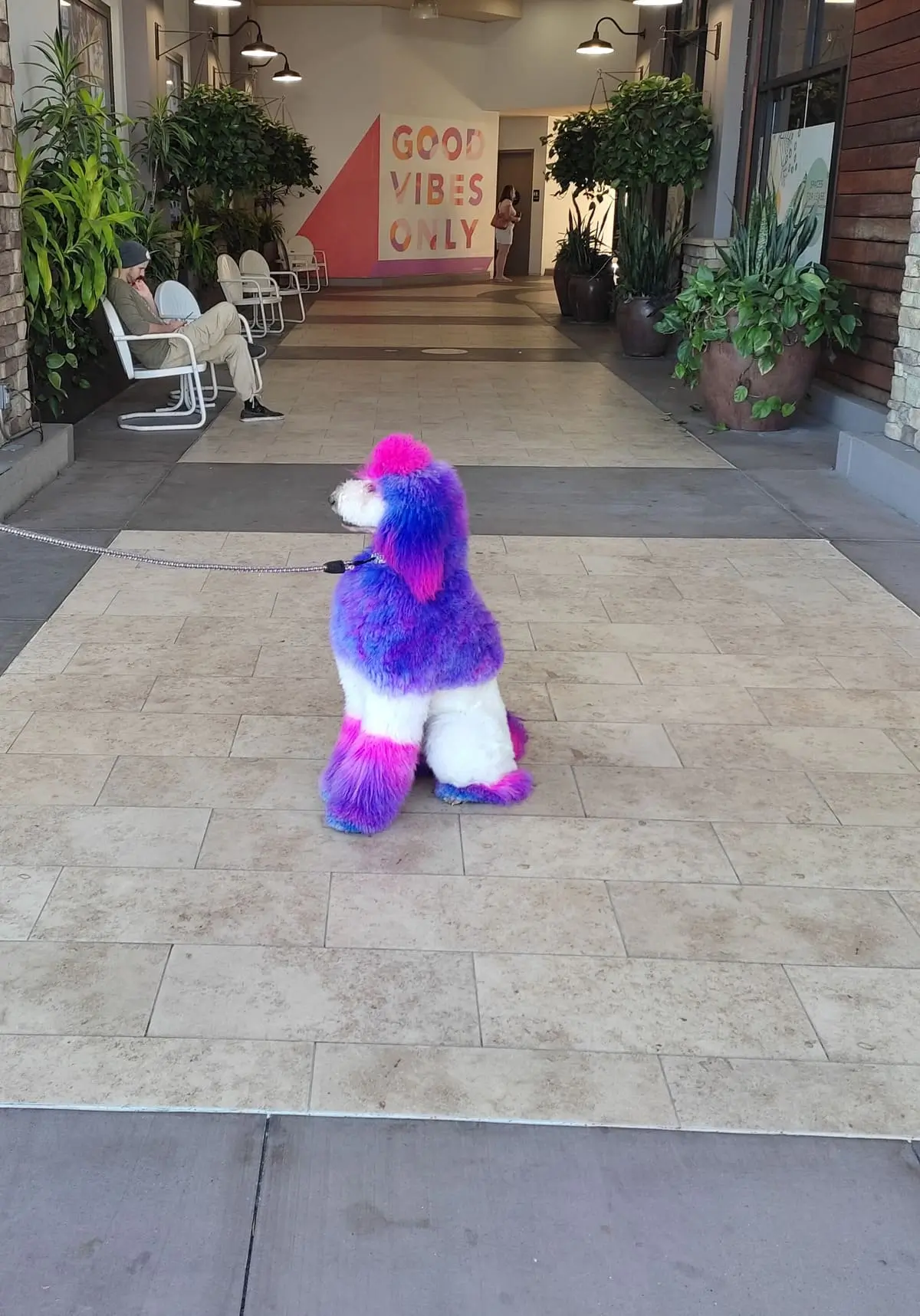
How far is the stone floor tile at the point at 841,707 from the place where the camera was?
313 centimetres

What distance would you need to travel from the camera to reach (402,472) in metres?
2.35

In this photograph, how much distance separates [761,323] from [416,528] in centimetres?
436

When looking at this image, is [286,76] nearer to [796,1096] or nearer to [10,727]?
[10,727]

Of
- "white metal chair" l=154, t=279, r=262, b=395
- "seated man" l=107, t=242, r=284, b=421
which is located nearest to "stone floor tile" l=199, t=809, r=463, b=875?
"seated man" l=107, t=242, r=284, b=421

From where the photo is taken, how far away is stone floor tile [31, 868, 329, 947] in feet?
7.18

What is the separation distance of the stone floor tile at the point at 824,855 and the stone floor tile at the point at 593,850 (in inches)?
2.0

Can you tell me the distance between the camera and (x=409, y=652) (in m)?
2.42

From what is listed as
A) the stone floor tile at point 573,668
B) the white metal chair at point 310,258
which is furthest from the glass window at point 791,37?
the white metal chair at point 310,258

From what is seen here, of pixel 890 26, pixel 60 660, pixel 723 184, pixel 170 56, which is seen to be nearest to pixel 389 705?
pixel 60 660

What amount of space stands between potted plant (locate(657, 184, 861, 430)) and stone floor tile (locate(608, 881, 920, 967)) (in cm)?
438

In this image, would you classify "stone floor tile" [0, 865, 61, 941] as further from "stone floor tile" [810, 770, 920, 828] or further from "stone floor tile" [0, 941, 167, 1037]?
"stone floor tile" [810, 770, 920, 828]

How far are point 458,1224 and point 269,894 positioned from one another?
2.88ft

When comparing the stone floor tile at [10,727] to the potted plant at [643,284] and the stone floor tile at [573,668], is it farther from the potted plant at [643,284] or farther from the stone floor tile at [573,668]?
the potted plant at [643,284]

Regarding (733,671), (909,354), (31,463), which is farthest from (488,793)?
(909,354)
